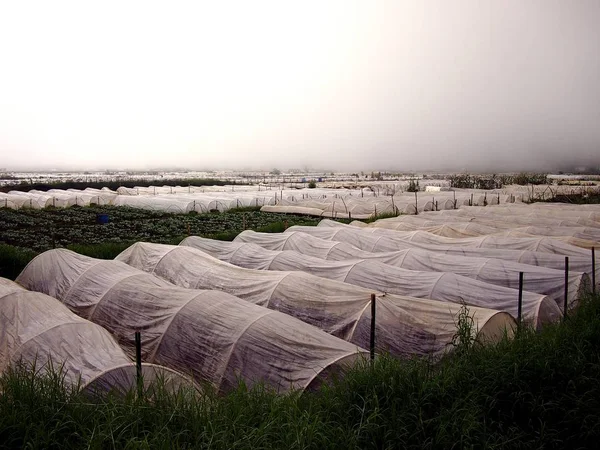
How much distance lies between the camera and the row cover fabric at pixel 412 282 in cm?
719

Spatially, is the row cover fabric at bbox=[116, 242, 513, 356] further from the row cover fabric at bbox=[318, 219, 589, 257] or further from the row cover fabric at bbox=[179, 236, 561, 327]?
the row cover fabric at bbox=[318, 219, 589, 257]

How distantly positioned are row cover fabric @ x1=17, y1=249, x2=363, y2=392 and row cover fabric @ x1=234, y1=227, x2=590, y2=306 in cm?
474

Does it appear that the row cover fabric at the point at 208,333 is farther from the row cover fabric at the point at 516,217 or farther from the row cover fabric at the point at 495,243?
the row cover fabric at the point at 516,217

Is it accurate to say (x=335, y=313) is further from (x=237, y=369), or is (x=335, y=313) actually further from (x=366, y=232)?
(x=366, y=232)

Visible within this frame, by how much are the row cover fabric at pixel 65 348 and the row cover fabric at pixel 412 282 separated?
172 inches

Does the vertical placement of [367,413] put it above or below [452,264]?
above

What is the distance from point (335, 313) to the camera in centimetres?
703

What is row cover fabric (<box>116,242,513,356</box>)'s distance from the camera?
6.19 meters

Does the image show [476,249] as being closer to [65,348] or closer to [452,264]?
[452,264]

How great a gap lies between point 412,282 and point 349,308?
1.90m

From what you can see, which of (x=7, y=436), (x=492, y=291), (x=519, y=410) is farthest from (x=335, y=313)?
(x=7, y=436)

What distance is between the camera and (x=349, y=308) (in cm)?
694

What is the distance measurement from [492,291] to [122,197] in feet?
89.2

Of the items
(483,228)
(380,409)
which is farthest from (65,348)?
(483,228)
